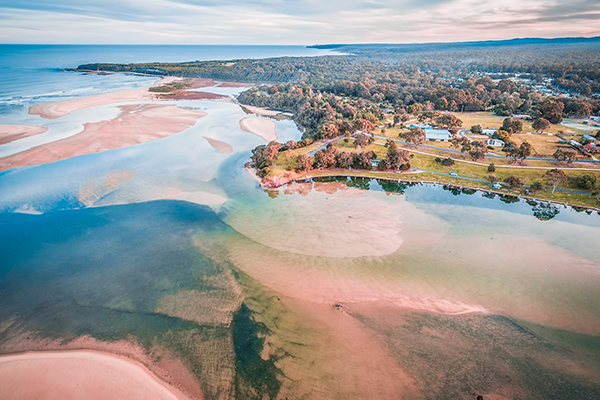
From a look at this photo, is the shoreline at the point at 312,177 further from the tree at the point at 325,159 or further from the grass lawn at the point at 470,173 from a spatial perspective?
the tree at the point at 325,159

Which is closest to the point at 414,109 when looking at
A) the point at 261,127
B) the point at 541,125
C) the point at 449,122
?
the point at 449,122

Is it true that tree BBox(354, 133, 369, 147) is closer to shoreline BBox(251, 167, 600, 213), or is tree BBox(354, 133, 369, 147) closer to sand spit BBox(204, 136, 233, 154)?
shoreline BBox(251, 167, 600, 213)

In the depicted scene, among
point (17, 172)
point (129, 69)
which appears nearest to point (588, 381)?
point (17, 172)

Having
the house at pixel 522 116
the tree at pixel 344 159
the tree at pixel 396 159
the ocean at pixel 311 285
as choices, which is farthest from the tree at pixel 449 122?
the tree at pixel 344 159

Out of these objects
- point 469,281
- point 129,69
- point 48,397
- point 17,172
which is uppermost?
point 129,69

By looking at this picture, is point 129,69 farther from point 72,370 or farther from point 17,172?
point 72,370

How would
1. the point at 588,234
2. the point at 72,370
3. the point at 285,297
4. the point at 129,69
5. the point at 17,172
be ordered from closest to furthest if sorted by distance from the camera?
1. the point at 72,370
2. the point at 285,297
3. the point at 588,234
4. the point at 17,172
5. the point at 129,69

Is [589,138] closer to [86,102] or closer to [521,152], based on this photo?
[521,152]
